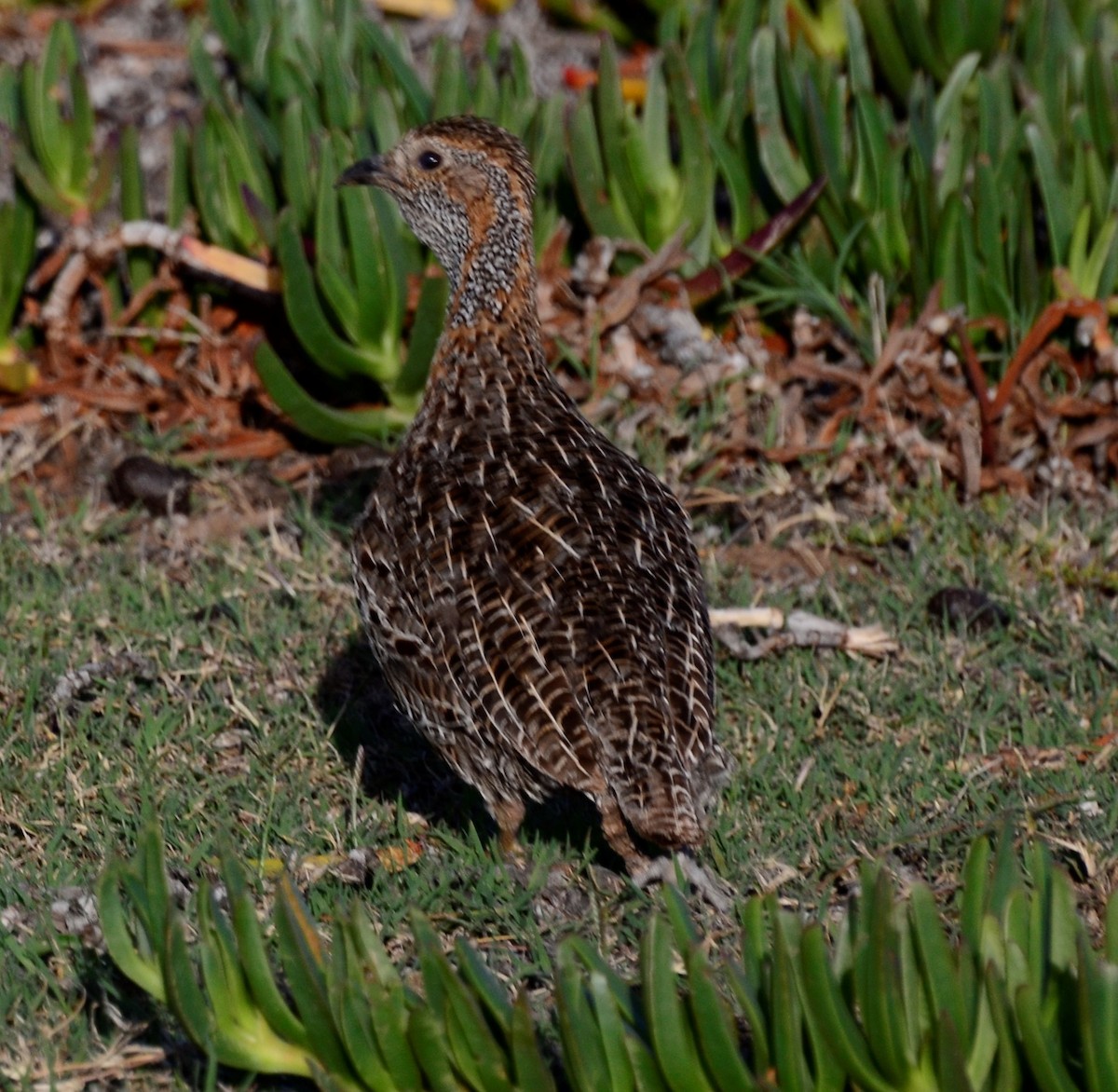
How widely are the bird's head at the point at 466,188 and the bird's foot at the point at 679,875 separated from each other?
172 cm

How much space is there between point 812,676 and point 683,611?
106cm

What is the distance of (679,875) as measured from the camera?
4031 millimetres

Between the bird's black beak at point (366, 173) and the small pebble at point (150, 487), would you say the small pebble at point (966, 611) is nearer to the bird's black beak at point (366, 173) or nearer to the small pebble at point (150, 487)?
the bird's black beak at point (366, 173)

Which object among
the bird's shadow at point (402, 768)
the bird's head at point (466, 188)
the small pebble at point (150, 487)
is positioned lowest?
the bird's shadow at point (402, 768)

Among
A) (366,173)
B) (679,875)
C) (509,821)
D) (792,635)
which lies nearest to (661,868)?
(679,875)

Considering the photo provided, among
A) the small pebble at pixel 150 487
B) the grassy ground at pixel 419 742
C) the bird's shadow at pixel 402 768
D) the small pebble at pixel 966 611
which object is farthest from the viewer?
the small pebble at pixel 150 487

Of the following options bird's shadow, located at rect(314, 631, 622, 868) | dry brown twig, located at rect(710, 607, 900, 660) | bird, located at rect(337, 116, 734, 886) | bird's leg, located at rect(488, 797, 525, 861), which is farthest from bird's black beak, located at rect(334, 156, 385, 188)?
bird's leg, located at rect(488, 797, 525, 861)

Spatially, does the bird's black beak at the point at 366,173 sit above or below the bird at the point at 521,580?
above

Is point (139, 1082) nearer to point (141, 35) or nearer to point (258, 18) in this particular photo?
point (258, 18)

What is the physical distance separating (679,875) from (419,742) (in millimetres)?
1150

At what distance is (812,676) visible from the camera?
5.11 metres

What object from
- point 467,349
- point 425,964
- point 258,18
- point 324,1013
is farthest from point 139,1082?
point 258,18

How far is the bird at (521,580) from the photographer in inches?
151

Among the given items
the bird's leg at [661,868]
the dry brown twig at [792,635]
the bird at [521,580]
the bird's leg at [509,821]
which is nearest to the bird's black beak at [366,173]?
the bird at [521,580]
